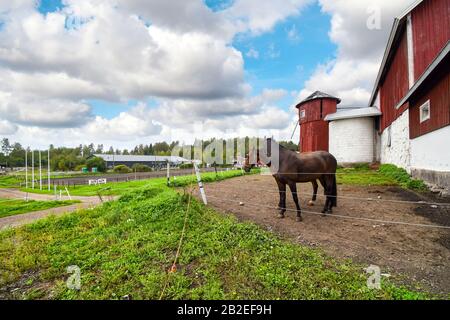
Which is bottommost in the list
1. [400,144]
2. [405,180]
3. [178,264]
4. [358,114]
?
[178,264]

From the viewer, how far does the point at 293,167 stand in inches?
206

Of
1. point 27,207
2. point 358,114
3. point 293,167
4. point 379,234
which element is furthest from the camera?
point 358,114

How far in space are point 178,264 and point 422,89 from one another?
1136 cm

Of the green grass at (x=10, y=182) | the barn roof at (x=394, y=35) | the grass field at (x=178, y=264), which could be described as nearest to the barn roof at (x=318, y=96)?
the barn roof at (x=394, y=35)

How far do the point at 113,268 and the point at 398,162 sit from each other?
1468cm

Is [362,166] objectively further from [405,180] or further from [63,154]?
[63,154]

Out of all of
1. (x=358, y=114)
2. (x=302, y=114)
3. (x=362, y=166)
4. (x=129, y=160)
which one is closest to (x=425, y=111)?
(x=362, y=166)

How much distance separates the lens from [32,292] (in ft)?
9.43

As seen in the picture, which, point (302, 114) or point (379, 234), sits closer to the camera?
point (379, 234)

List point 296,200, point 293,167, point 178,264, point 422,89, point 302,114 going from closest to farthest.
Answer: point 178,264
point 296,200
point 293,167
point 422,89
point 302,114

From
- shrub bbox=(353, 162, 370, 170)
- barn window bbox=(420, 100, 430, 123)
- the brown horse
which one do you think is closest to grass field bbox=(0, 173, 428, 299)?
the brown horse

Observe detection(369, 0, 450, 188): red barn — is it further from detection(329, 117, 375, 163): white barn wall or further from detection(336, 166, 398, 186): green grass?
A: detection(329, 117, 375, 163): white barn wall
